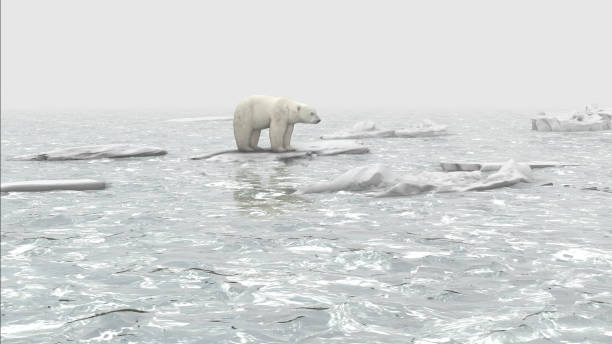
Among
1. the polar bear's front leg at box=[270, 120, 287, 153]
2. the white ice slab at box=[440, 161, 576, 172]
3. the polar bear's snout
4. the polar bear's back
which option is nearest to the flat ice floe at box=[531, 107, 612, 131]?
the white ice slab at box=[440, 161, 576, 172]

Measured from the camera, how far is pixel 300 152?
69.2 ft

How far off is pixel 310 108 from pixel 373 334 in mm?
15706

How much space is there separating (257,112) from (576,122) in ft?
69.6

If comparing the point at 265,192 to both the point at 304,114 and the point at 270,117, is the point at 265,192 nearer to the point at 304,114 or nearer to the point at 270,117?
the point at 270,117

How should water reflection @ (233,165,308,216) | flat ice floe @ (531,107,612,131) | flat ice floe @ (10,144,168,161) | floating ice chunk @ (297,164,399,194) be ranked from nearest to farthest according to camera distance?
water reflection @ (233,165,308,216)
floating ice chunk @ (297,164,399,194)
flat ice floe @ (10,144,168,161)
flat ice floe @ (531,107,612,131)

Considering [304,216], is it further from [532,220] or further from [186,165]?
[186,165]

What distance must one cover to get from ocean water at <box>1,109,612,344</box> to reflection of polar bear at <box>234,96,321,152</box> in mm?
6181

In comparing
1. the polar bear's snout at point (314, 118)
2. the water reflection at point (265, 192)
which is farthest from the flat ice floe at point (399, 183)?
the polar bear's snout at point (314, 118)

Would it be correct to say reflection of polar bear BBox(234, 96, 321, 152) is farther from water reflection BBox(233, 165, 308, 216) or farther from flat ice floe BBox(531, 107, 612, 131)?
flat ice floe BBox(531, 107, 612, 131)

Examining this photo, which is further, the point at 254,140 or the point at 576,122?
the point at 576,122

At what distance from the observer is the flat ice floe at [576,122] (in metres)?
36.0

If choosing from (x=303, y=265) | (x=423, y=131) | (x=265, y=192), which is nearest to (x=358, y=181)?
(x=265, y=192)

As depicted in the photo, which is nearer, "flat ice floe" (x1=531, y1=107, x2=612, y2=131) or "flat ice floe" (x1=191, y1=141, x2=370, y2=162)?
"flat ice floe" (x1=191, y1=141, x2=370, y2=162)

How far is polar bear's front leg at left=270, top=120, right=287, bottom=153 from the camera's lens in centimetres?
2077
